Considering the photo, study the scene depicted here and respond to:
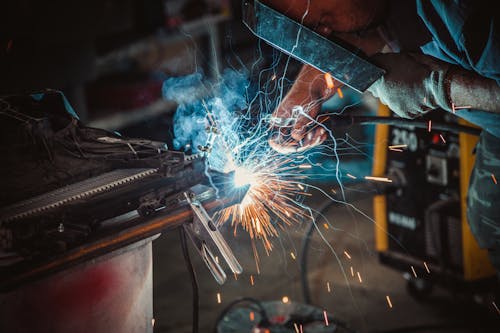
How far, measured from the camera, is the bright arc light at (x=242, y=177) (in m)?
1.86

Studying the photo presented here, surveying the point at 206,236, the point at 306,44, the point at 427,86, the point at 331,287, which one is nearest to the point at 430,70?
the point at 427,86

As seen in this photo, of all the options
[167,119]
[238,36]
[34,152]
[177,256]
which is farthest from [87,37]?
[34,152]

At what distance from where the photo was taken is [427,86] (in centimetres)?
207

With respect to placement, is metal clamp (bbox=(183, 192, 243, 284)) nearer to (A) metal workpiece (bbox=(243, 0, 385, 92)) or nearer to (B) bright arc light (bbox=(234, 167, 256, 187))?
(B) bright arc light (bbox=(234, 167, 256, 187))

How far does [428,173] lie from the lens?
11.4ft

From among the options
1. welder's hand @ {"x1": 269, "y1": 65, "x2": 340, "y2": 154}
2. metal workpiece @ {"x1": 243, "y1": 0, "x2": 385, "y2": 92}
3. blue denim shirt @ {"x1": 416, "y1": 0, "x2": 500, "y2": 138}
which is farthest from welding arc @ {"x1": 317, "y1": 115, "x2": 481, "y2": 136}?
blue denim shirt @ {"x1": 416, "y1": 0, "x2": 500, "y2": 138}

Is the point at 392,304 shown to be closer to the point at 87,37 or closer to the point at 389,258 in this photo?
the point at 389,258

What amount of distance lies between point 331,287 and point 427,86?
2.32 meters

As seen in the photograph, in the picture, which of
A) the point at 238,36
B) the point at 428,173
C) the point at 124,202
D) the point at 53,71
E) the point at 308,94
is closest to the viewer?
the point at 124,202

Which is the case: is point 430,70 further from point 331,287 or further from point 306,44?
point 331,287

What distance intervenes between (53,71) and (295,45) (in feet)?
18.4

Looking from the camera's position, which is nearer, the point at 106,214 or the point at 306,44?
the point at 106,214

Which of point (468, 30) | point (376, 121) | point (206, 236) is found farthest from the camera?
point (376, 121)

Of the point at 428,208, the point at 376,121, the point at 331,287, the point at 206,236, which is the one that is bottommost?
the point at 331,287
